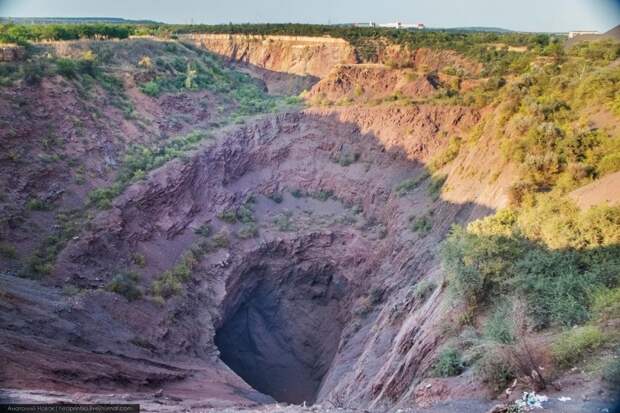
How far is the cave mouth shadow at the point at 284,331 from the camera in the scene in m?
22.1

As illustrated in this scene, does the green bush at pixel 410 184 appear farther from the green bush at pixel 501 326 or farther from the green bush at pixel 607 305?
the green bush at pixel 607 305

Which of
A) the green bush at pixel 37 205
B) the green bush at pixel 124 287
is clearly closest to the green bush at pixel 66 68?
the green bush at pixel 37 205

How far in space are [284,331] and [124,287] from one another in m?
8.93

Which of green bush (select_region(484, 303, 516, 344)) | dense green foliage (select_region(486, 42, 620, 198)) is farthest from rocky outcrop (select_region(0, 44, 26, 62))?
green bush (select_region(484, 303, 516, 344))

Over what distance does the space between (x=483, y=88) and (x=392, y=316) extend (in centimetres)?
1555

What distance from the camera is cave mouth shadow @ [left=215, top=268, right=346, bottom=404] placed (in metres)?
22.1

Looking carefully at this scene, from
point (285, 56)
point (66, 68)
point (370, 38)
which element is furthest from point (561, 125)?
point (285, 56)

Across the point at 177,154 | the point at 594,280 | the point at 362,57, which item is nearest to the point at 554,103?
the point at 594,280

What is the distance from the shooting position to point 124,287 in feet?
57.9

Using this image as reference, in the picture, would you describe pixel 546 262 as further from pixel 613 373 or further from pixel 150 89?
pixel 150 89

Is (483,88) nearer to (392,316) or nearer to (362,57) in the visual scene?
(392,316)

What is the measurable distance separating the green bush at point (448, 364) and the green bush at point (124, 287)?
11470 millimetres

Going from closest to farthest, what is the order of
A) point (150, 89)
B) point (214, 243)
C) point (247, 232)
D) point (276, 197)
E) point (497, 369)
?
point (497, 369) → point (214, 243) → point (247, 232) → point (276, 197) → point (150, 89)

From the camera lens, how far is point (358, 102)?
104ft
